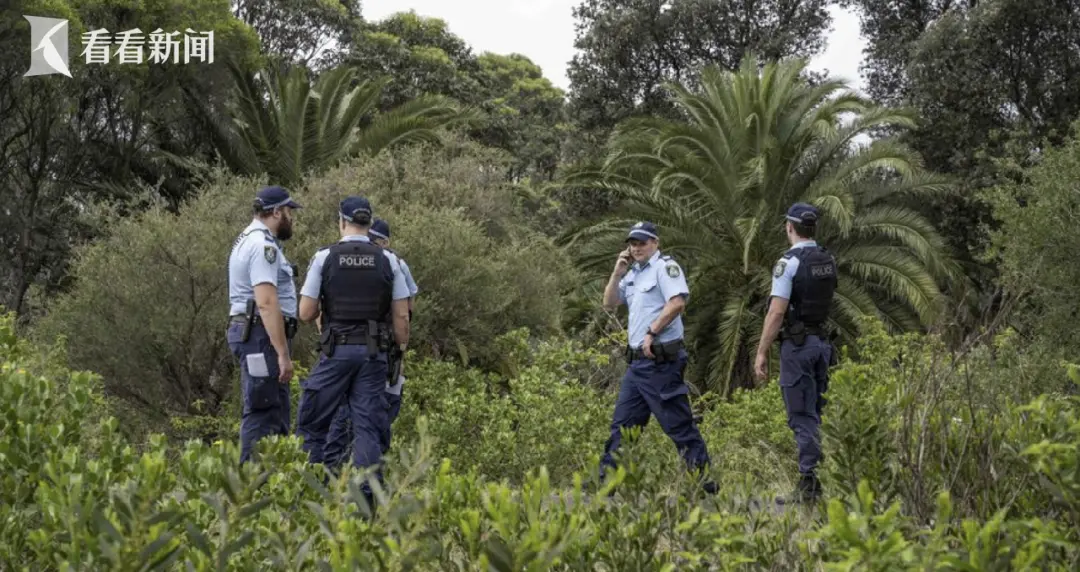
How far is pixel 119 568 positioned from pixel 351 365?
3758 millimetres

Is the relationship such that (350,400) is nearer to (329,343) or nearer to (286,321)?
(329,343)

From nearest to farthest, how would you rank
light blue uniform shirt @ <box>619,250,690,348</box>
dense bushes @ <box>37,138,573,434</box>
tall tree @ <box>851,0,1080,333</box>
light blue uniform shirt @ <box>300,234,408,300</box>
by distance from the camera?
1. light blue uniform shirt @ <box>300,234,408,300</box>
2. light blue uniform shirt @ <box>619,250,690,348</box>
3. dense bushes @ <box>37,138,573,434</box>
4. tall tree @ <box>851,0,1080,333</box>

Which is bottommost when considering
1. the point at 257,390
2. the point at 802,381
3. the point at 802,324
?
the point at 257,390

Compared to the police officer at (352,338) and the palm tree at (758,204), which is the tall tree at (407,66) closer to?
the palm tree at (758,204)

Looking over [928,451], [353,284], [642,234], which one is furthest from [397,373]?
[928,451]

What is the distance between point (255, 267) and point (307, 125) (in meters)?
11.6

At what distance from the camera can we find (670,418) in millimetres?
5547

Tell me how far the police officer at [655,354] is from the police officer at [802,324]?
50cm

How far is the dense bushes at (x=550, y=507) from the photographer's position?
153 cm

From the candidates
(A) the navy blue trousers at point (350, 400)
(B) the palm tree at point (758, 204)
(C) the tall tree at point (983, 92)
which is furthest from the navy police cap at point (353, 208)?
(C) the tall tree at point (983, 92)

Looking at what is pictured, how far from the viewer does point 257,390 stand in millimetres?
5188

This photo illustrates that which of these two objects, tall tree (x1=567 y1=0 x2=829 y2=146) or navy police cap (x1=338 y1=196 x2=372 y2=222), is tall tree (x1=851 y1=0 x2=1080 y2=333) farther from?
navy police cap (x1=338 y1=196 x2=372 y2=222)

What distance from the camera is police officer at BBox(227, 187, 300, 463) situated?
5133mm

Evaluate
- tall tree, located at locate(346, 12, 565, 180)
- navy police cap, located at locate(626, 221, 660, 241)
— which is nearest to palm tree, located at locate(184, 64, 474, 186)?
tall tree, located at locate(346, 12, 565, 180)
